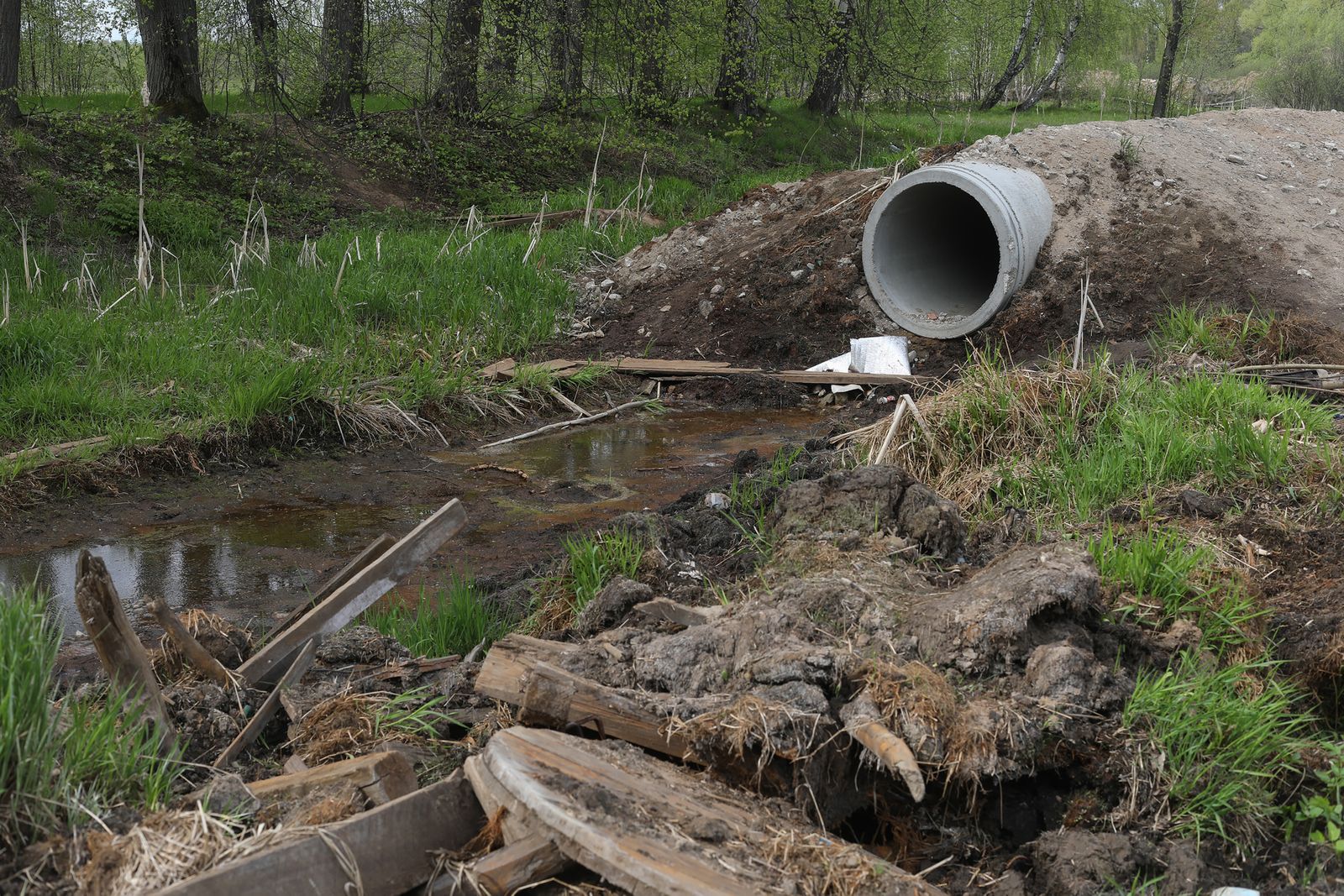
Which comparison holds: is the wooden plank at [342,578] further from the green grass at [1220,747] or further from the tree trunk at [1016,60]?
the tree trunk at [1016,60]

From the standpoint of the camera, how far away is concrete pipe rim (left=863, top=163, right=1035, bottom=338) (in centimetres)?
852

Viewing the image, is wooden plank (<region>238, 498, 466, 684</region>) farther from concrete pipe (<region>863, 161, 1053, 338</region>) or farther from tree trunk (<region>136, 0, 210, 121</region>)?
tree trunk (<region>136, 0, 210, 121</region>)

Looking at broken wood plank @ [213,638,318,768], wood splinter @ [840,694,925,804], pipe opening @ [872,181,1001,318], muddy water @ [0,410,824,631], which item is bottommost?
muddy water @ [0,410,824,631]

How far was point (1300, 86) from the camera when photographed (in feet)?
97.3

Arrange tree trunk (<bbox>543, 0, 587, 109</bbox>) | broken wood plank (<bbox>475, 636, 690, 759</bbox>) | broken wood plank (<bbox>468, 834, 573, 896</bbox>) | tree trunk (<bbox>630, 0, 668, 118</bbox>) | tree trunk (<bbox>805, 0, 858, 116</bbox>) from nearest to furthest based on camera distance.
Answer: broken wood plank (<bbox>468, 834, 573, 896</bbox>), broken wood plank (<bbox>475, 636, 690, 759</bbox>), tree trunk (<bbox>630, 0, 668, 118</bbox>), tree trunk (<bbox>543, 0, 587, 109</bbox>), tree trunk (<bbox>805, 0, 858, 116</bbox>)

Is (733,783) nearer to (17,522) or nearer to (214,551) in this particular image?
(214,551)

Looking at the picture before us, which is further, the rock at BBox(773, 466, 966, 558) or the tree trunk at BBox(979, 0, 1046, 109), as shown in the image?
the tree trunk at BBox(979, 0, 1046, 109)

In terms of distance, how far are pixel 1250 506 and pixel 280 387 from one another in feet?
17.4

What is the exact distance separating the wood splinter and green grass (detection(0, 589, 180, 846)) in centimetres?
150

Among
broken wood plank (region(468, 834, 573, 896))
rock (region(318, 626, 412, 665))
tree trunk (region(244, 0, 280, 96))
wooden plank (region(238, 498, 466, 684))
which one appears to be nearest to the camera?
broken wood plank (region(468, 834, 573, 896))

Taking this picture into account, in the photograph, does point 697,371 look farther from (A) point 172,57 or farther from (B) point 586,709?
(A) point 172,57

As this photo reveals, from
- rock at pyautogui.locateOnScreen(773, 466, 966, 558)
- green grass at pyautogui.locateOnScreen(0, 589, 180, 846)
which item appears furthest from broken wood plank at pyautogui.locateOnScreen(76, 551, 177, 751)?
rock at pyautogui.locateOnScreen(773, 466, 966, 558)

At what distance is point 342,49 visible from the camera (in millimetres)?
13633

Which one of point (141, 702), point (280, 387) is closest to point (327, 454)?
point (280, 387)
